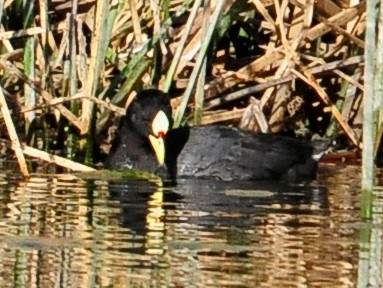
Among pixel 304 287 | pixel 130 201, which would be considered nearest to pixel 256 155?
pixel 130 201

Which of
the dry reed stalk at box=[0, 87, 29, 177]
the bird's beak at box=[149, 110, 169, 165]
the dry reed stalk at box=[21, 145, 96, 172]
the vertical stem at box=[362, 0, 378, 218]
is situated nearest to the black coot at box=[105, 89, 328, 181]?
the bird's beak at box=[149, 110, 169, 165]

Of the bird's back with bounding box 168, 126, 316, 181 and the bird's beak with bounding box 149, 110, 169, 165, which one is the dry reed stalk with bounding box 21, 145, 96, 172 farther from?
the bird's back with bounding box 168, 126, 316, 181

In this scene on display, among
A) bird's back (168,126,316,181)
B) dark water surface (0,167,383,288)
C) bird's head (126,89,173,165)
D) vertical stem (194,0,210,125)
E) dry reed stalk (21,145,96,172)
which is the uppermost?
vertical stem (194,0,210,125)

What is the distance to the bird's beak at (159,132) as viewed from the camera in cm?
1023

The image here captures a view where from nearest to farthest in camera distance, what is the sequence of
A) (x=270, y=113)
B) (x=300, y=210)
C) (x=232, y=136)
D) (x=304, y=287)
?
(x=304, y=287), (x=300, y=210), (x=232, y=136), (x=270, y=113)

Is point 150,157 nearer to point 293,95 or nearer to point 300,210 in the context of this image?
point 293,95

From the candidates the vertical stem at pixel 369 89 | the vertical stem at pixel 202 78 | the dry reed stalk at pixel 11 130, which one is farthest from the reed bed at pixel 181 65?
the vertical stem at pixel 369 89

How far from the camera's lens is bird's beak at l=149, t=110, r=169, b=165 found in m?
10.2

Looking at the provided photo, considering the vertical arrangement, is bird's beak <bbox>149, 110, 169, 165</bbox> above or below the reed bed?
below

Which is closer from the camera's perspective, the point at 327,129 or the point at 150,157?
the point at 150,157

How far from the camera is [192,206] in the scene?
8.53 meters

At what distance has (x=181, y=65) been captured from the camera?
10.5 meters

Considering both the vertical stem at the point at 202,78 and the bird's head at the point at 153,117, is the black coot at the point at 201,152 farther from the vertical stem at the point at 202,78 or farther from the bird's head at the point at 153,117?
the vertical stem at the point at 202,78

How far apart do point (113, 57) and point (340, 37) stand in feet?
5.20
